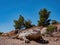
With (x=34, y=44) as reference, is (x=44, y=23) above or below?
above

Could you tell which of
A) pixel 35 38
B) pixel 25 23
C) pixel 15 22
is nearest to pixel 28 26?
pixel 25 23

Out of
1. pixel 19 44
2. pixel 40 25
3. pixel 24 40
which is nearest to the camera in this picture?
pixel 19 44

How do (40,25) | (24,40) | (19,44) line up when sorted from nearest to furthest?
1. (19,44)
2. (24,40)
3. (40,25)

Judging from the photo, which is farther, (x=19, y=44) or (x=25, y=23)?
(x=25, y=23)

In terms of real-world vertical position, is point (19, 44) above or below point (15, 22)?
below

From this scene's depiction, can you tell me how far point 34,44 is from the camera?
9.97 meters

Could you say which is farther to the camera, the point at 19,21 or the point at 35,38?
the point at 19,21

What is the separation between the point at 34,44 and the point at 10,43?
153 centimetres

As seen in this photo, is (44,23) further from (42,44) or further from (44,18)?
(42,44)

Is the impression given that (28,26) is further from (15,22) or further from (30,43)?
(30,43)

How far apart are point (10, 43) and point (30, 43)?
1285 mm

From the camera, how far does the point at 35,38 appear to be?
36.3 feet

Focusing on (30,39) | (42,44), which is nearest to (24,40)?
(30,39)

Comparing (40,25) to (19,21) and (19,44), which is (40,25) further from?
(19,44)
